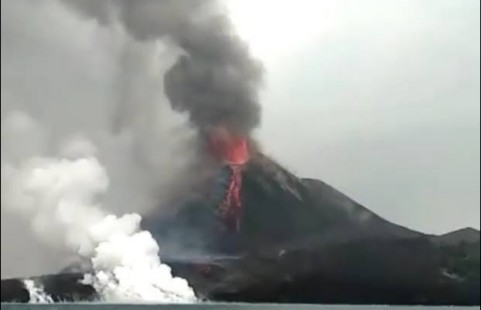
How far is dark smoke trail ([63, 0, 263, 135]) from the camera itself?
5199 millimetres

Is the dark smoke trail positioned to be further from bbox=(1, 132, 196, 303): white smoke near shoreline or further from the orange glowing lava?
bbox=(1, 132, 196, 303): white smoke near shoreline

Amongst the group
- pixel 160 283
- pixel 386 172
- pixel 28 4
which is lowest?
pixel 160 283

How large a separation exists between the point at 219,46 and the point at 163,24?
0.47 m

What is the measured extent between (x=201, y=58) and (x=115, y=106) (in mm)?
769

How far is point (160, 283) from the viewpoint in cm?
525

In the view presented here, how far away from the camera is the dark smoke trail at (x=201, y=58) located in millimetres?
5199

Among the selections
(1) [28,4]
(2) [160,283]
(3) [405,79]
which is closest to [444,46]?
(3) [405,79]

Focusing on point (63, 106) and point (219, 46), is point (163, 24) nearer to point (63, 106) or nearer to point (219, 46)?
point (219, 46)

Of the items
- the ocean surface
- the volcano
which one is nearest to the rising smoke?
the ocean surface

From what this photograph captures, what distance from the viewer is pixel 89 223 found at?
5.17 meters

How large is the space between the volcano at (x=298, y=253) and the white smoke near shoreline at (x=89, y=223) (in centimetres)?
13

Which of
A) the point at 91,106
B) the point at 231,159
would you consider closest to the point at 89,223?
the point at 91,106

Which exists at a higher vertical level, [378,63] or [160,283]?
[378,63]

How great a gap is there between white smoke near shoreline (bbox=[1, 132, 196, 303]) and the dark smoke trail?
2.94ft
